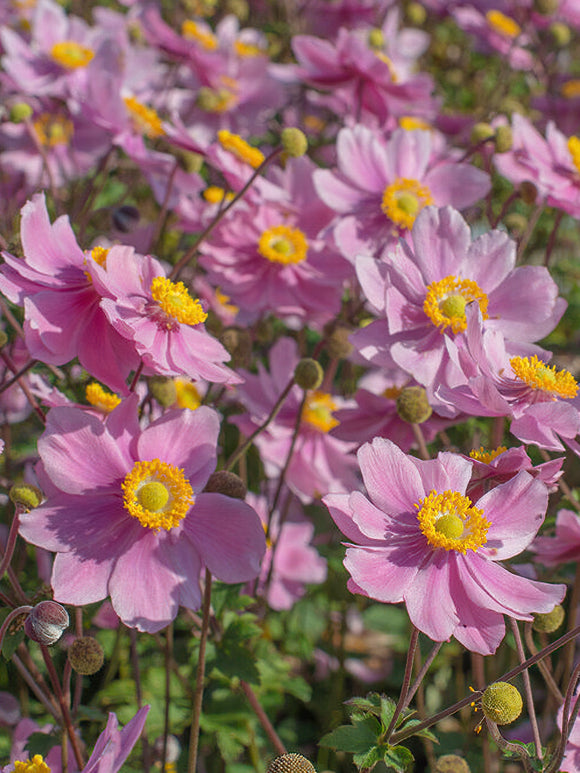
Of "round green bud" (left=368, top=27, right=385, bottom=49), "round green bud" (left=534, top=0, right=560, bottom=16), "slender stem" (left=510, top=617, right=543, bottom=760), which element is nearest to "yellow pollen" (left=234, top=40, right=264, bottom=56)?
"round green bud" (left=368, top=27, right=385, bottom=49)

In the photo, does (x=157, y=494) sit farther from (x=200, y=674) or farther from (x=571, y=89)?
(x=571, y=89)

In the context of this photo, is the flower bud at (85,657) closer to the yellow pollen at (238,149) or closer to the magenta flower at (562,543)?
the magenta flower at (562,543)

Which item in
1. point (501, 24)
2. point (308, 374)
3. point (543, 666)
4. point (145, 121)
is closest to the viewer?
point (543, 666)

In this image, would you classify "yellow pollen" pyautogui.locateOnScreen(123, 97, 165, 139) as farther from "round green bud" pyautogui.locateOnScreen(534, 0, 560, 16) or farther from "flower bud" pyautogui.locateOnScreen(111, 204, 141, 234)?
"round green bud" pyautogui.locateOnScreen(534, 0, 560, 16)

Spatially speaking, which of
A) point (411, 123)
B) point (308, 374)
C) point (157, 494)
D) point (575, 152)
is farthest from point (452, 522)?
point (411, 123)

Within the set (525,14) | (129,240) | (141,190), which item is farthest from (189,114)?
(525,14)

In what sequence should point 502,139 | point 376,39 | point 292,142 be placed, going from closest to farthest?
point 292,142
point 502,139
point 376,39
